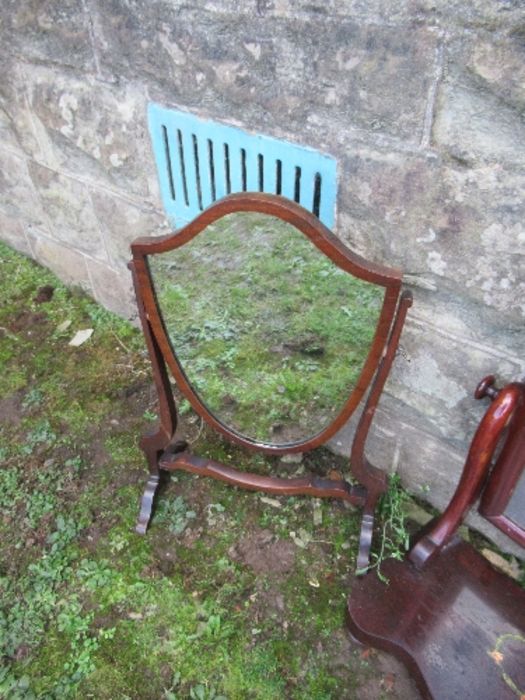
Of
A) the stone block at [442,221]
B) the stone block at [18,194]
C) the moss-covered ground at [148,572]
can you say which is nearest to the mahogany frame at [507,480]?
the stone block at [442,221]

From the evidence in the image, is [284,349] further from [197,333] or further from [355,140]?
[355,140]

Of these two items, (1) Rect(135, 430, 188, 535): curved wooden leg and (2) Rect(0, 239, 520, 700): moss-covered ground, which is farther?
(1) Rect(135, 430, 188, 535): curved wooden leg

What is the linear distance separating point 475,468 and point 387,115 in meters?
1.05

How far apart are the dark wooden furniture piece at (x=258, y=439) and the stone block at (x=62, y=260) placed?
4.04 ft

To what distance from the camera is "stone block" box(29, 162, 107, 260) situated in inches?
105

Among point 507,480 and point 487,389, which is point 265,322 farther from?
point 507,480

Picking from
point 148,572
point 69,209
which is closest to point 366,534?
point 148,572

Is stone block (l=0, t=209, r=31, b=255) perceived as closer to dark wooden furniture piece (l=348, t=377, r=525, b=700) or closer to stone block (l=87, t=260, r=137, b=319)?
stone block (l=87, t=260, r=137, b=319)

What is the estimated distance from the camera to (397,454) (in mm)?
2158

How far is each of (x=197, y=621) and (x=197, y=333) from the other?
1009 mm

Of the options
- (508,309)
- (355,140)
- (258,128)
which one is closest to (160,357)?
(258,128)

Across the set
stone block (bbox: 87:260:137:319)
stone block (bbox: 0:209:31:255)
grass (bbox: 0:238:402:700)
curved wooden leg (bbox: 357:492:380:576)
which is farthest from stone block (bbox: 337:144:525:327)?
stone block (bbox: 0:209:31:255)

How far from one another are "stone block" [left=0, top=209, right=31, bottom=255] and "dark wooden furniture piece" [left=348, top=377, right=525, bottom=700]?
2.78 metres

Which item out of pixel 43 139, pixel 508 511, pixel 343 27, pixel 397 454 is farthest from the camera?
pixel 43 139
